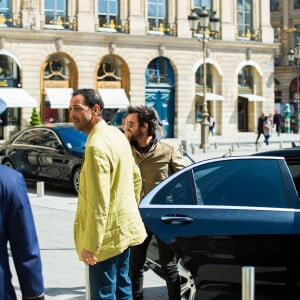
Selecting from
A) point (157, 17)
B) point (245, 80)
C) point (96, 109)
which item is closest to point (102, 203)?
point (96, 109)

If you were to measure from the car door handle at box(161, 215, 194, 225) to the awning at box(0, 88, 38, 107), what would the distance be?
3124 cm

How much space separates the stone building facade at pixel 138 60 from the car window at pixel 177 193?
31.0m

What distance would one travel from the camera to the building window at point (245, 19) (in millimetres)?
46719

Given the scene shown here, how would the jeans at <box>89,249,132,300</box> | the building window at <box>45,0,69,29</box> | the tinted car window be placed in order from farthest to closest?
the building window at <box>45,0,69,29</box>, the tinted car window, the jeans at <box>89,249,132,300</box>

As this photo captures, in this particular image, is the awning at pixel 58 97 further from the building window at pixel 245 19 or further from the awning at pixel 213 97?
the building window at pixel 245 19

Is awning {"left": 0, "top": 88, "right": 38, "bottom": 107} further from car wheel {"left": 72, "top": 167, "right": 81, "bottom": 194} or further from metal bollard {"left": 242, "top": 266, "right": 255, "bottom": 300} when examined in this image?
metal bollard {"left": 242, "top": 266, "right": 255, "bottom": 300}

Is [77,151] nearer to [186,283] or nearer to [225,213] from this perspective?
[186,283]

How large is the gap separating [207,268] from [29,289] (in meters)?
2.39

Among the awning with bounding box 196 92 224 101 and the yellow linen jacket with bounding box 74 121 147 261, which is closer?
the yellow linen jacket with bounding box 74 121 147 261

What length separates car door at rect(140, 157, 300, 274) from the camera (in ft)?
18.6

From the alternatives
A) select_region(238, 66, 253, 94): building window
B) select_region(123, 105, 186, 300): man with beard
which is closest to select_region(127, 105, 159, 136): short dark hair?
select_region(123, 105, 186, 300): man with beard

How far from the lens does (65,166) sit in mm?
15781

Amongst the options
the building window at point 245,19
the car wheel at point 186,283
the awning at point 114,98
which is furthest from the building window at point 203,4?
the car wheel at point 186,283

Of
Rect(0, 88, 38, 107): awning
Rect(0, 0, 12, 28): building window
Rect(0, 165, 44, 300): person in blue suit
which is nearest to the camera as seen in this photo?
Rect(0, 165, 44, 300): person in blue suit
